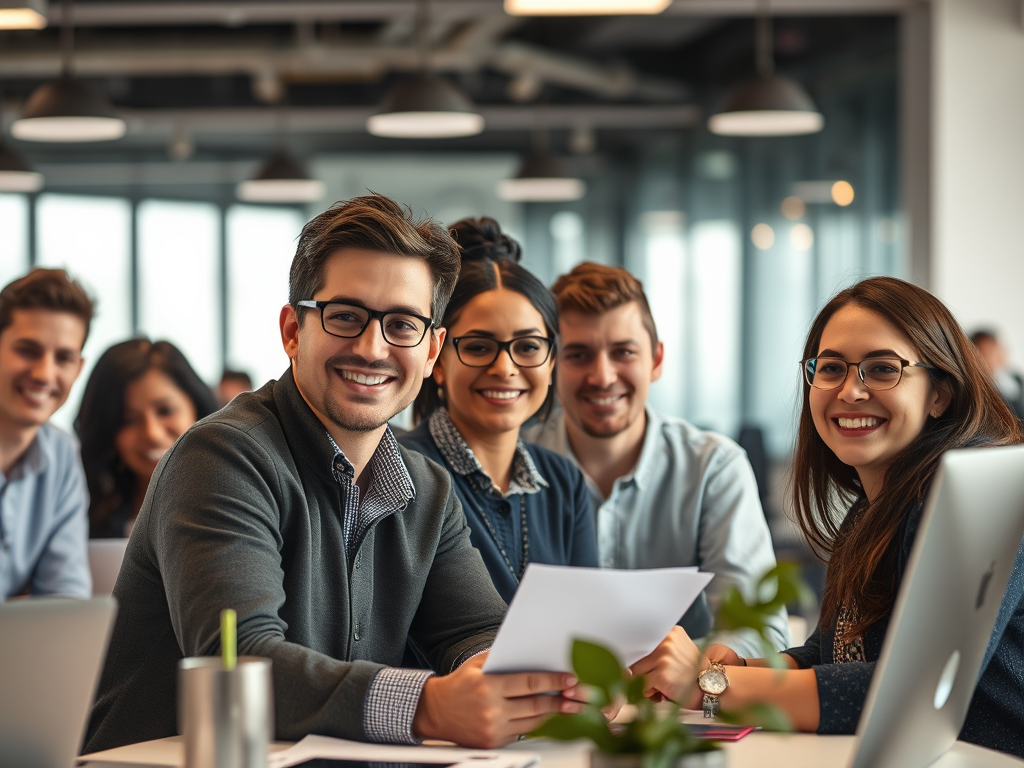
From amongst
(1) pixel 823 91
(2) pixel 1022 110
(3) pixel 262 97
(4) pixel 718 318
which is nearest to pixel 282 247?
(3) pixel 262 97

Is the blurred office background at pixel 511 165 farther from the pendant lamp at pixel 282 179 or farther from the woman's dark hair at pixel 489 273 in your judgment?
the woman's dark hair at pixel 489 273

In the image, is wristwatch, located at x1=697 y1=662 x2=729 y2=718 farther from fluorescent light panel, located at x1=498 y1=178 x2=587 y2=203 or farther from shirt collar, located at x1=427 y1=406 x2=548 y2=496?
fluorescent light panel, located at x1=498 y1=178 x2=587 y2=203

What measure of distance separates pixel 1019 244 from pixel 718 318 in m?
4.91

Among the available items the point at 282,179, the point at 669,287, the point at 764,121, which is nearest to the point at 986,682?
the point at 764,121

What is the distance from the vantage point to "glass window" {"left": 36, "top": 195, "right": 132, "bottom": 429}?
10945 mm

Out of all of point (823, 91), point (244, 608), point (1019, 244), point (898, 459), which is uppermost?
point (823, 91)

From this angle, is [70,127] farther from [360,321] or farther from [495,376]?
[360,321]

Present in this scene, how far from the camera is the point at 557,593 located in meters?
1.32

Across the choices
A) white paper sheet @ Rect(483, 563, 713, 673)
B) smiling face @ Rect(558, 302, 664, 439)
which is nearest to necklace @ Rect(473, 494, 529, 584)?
smiling face @ Rect(558, 302, 664, 439)

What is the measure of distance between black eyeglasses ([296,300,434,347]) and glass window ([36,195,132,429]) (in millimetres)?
9645

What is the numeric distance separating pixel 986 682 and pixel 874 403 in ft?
1.62

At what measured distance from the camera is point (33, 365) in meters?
3.24

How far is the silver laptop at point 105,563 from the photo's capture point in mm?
2785

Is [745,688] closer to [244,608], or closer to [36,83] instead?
[244,608]
